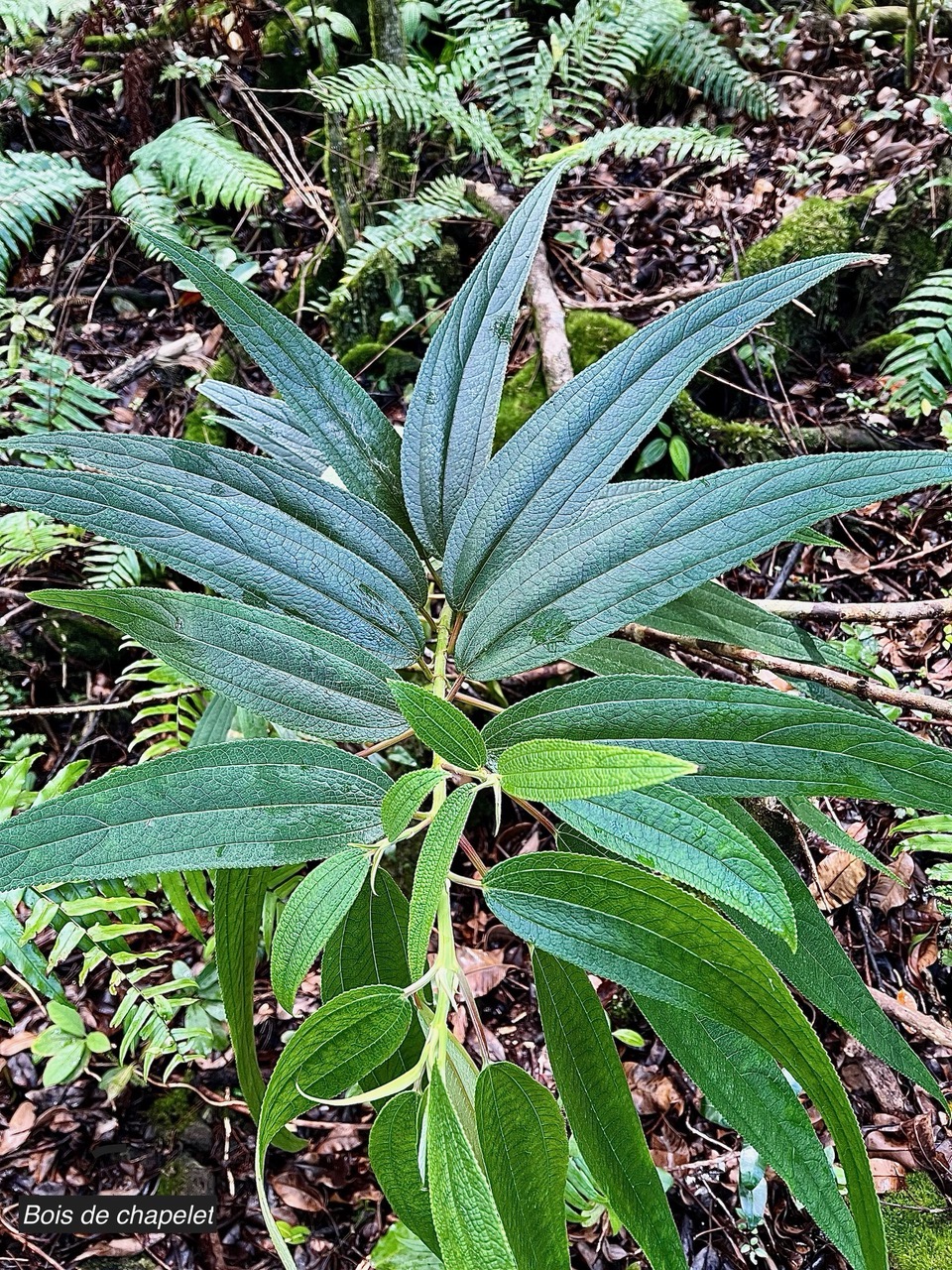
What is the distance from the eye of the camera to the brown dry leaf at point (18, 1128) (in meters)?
1.77

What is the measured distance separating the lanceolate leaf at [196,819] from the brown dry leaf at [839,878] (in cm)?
137

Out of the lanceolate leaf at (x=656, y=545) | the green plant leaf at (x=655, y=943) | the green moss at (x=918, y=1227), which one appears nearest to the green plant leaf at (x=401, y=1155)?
the green plant leaf at (x=655, y=943)

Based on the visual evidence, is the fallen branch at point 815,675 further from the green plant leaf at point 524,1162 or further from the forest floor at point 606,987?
the green plant leaf at point 524,1162

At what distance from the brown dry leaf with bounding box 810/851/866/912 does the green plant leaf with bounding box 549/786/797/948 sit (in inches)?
52.5

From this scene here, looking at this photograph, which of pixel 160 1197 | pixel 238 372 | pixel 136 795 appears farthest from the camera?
pixel 238 372

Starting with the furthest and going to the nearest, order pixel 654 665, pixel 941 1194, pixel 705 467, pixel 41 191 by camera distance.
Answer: pixel 41 191 → pixel 705 467 → pixel 941 1194 → pixel 654 665

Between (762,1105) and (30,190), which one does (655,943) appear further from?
(30,190)

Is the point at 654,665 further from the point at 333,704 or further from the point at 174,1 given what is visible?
the point at 174,1

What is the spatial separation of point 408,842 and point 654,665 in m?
0.92

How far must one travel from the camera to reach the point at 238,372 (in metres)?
2.57

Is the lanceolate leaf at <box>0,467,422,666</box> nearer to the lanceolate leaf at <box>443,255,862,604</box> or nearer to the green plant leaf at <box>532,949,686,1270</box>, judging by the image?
the lanceolate leaf at <box>443,255,862,604</box>

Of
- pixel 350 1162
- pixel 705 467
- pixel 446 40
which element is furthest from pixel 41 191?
pixel 350 1162

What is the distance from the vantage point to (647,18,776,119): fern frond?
3008 millimetres

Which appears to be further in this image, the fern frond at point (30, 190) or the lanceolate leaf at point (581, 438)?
the fern frond at point (30, 190)
